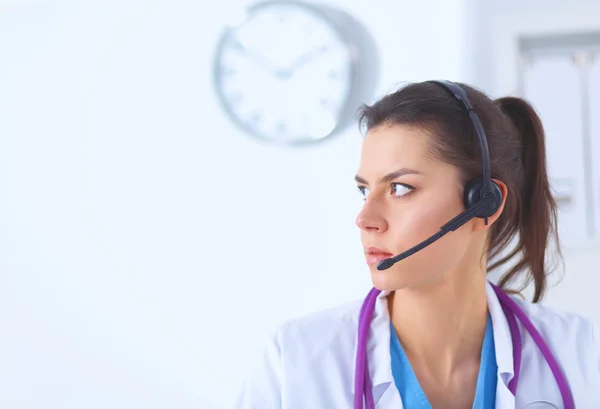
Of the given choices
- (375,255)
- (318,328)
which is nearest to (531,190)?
(375,255)

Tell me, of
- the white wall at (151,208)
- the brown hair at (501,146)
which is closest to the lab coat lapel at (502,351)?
the brown hair at (501,146)

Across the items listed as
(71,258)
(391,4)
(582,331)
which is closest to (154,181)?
(71,258)

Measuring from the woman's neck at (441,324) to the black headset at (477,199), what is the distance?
141mm

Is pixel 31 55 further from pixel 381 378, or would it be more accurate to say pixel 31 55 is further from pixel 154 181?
pixel 381 378

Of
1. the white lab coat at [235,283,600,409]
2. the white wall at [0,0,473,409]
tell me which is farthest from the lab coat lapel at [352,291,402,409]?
the white wall at [0,0,473,409]

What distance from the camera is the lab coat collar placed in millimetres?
1290

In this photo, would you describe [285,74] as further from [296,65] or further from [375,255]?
[375,255]

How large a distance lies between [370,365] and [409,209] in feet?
1.02

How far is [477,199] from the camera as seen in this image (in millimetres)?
1243

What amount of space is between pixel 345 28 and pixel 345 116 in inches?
10.7

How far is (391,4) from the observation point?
2139 millimetres

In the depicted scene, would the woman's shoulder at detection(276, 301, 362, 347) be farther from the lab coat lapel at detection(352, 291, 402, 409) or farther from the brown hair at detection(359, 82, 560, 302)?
the brown hair at detection(359, 82, 560, 302)

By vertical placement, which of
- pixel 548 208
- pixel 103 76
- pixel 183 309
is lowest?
pixel 183 309

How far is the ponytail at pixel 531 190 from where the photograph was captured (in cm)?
145
